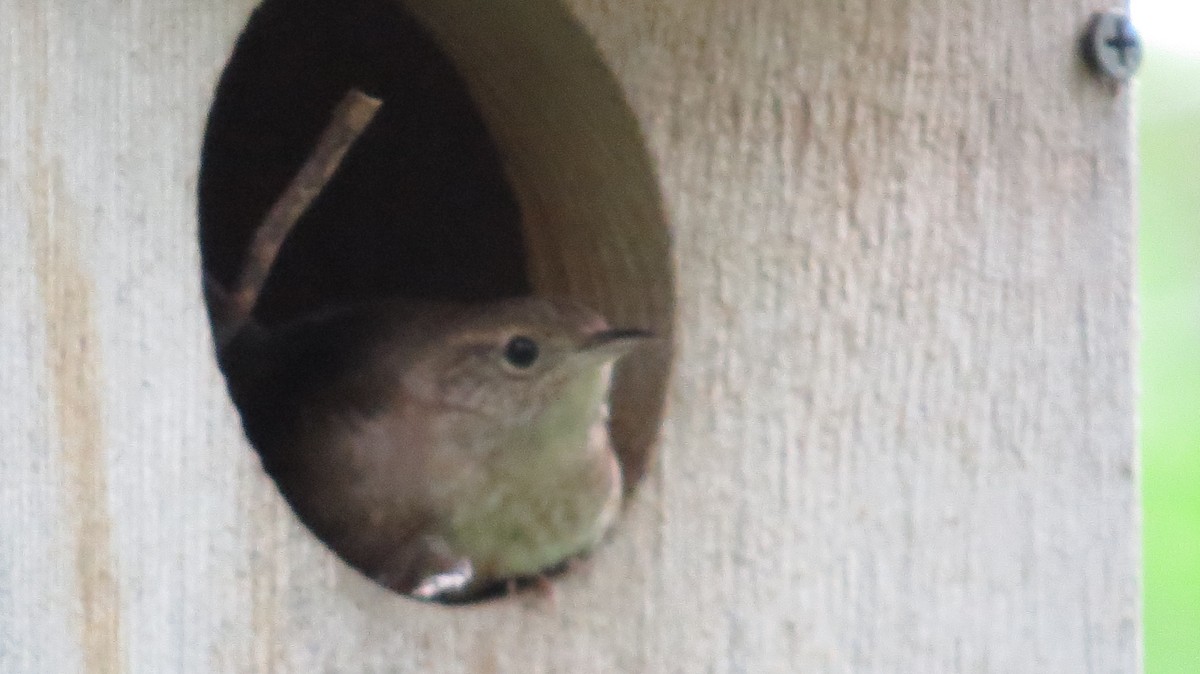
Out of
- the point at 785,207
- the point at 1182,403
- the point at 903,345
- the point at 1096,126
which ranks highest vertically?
the point at 1096,126

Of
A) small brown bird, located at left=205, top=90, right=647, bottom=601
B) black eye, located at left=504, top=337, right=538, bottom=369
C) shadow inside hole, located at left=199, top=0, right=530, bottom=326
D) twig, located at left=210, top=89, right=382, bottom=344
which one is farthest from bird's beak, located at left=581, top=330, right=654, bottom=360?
shadow inside hole, located at left=199, top=0, right=530, bottom=326

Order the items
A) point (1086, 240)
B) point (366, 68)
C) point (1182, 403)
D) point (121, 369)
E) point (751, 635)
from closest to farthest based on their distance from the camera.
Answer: point (121, 369) → point (751, 635) → point (1086, 240) → point (366, 68) → point (1182, 403)

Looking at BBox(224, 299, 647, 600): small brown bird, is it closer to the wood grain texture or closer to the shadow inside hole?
the wood grain texture

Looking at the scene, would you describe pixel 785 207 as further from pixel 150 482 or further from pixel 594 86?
pixel 150 482

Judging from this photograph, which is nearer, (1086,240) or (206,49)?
(206,49)

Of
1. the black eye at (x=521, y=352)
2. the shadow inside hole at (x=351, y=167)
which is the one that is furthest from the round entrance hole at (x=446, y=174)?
the black eye at (x=521, y=352)

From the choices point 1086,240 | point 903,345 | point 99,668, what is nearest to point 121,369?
point 99,668

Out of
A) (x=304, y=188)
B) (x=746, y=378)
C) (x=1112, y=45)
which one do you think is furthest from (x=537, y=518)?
(x=1112, y=45)

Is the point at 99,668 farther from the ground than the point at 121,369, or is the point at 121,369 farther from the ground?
the point at 121,369
